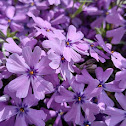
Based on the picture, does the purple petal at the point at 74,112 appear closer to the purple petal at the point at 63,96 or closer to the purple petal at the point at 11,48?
the purple petal at the point at 63,96

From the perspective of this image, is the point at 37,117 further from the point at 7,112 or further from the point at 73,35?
the point at 73,35

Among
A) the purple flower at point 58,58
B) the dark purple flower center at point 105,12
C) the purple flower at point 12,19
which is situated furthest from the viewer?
the dark purple flower center at point 105,12

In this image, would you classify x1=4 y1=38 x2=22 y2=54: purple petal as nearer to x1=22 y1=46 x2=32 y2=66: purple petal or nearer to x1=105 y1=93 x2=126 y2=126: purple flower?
x1=22 y1=46 x2=32 y2=66: purple petal

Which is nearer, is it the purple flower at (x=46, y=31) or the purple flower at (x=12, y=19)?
the purple flower at (x=46, y=31)

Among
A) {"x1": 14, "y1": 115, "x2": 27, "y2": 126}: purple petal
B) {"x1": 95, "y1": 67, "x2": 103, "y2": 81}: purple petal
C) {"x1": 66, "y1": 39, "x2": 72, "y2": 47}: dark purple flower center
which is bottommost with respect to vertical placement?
{"x1": 14, "y1": 115, "x2": 27, "y2": 126}: purple petal

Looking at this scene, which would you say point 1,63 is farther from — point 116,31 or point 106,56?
point 116,31

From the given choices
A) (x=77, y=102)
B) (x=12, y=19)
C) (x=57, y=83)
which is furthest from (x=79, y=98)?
(x=12, y=19)

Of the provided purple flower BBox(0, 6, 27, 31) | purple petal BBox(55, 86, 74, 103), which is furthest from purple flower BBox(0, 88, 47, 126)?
purple flower BBox(0, 6, 27, 31)

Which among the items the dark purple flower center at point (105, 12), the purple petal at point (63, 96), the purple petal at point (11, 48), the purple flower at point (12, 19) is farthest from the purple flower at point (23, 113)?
the dark purple flower center at point (105, 12)
